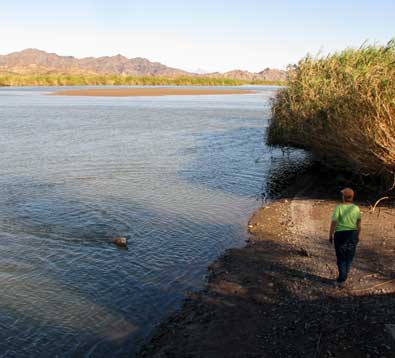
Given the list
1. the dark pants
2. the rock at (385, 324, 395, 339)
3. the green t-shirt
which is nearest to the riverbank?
the rock at (385, 324, 395, 339)

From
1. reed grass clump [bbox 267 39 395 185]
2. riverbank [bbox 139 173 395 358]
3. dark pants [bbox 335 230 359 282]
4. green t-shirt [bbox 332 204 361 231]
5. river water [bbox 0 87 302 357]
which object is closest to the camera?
riverbank [bbox 139 173 395 358]

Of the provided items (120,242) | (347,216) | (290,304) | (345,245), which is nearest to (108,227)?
(120,242)

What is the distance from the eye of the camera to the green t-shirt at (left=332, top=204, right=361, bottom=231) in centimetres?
1057

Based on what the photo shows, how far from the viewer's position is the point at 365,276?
37.9ft

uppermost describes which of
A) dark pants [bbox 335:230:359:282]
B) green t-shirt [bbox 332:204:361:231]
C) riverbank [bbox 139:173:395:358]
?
green t-shirt [bbox 332:204:361:231]

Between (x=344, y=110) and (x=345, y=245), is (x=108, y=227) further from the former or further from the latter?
(x=344, y=110)

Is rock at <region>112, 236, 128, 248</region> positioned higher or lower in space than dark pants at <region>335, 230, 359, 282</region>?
lower

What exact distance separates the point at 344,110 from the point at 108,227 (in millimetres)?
10970

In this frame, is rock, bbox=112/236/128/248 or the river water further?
rock, bbox=112/236/128/248

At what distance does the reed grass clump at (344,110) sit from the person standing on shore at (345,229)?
7.08 metres

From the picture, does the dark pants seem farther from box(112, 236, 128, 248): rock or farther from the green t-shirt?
box(112, 236, 128, 248): rock

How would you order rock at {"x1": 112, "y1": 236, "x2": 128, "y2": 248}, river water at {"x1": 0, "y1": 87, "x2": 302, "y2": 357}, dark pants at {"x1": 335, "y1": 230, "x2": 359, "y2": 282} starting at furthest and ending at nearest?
rock at {"x1": 112, "y1": 236, "x2": 128, "y2": 248} < dark pants at {"x1": 335, "y1": 230, "x2": 359, "y2": 282} < river water at {"x1": 0, "y1": 87, "x2": 302, "y2": 357}

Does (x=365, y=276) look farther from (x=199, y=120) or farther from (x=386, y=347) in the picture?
(x=199, y=120)

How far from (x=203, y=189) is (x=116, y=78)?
12181 centimetres
